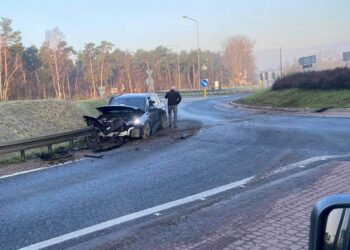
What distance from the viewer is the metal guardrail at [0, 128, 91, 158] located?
11.7m

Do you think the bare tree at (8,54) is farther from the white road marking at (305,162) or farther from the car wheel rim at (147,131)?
the white road marking at (305,162)

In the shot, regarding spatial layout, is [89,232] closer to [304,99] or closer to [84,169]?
[84,169]

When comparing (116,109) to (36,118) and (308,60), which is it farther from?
(308,60)

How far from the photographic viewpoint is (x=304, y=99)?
26.4m

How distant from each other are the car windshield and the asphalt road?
1.66m

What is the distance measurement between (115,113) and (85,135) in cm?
138

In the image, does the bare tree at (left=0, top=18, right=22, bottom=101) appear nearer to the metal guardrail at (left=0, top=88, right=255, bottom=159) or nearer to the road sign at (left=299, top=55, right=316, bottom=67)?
the road sign at (left=299, top=55, right=316, bottom=67)

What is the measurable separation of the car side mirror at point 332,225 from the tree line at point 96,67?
53137mm

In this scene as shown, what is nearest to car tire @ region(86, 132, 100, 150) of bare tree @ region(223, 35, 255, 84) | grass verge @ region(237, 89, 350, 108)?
grass verge @ region(237, 89, 350, 108)

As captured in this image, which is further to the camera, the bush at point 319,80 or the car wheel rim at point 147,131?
the bush at point 319,80

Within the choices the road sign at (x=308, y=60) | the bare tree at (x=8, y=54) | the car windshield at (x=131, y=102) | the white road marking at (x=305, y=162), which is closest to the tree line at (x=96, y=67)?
the bare tree at (x=8, y=54)

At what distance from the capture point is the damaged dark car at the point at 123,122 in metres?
14.0

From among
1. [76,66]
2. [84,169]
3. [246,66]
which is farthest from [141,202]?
[246,66]

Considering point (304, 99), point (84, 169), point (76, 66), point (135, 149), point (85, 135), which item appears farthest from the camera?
point (76, 66)
